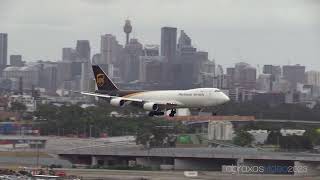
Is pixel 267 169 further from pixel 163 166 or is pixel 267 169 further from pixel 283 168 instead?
pixel 163 166

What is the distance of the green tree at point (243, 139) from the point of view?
13230 cm

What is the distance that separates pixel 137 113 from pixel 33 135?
37.9 m

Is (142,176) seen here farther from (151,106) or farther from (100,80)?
(151,106)

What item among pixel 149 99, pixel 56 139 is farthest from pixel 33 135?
pixel 149 99

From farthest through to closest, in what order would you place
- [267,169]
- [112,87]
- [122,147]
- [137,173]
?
[122,147], [267,169], [137,173], [112,87]

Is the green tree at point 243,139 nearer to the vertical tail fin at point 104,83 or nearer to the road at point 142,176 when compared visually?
the road at point 142,176

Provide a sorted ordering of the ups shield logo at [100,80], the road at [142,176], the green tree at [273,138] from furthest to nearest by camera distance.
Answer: the green tree at [273,138] → the road at [142,176] → the ups shield logo at [100,80]

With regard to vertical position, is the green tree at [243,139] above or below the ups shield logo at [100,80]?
below

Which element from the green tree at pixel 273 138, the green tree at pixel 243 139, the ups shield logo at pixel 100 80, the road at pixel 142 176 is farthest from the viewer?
the green tree at pixel 273 138

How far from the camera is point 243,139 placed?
5271 inches

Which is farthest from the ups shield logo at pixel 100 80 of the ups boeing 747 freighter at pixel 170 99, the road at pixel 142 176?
the road at pixel 142 176

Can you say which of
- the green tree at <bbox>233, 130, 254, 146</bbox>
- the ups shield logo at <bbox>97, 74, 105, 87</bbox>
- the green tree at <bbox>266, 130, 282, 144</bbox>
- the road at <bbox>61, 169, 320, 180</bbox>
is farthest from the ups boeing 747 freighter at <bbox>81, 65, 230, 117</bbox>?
the green tree at <bbox>266, 130, 282, 144</bbox>

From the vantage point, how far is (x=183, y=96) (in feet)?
220

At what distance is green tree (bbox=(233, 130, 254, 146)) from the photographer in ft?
434
